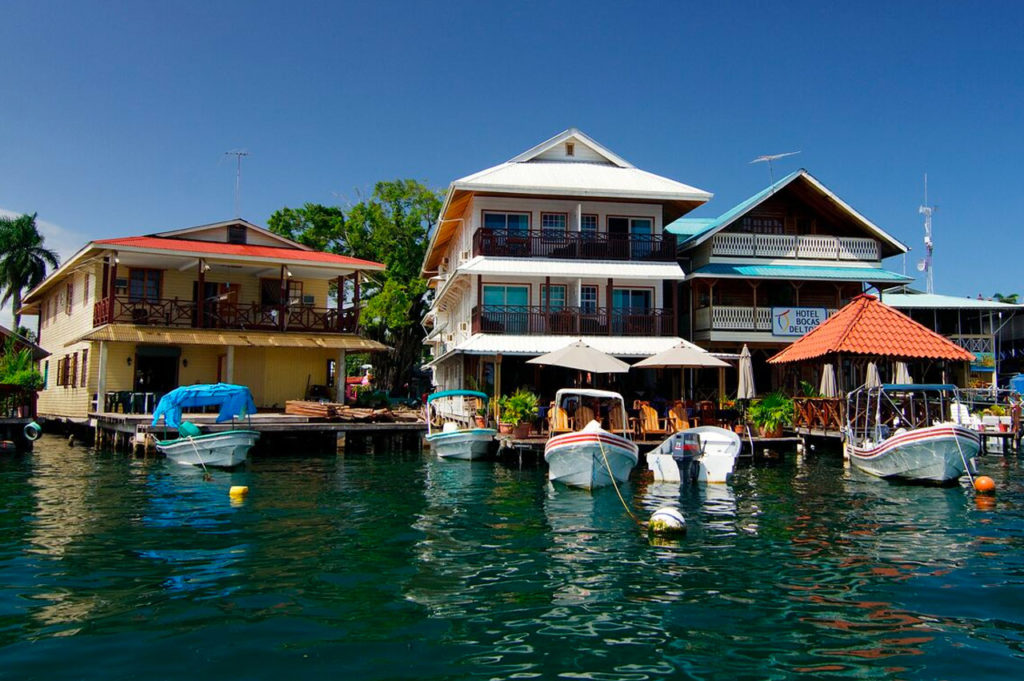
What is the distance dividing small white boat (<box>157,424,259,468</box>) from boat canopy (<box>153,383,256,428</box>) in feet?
4.29

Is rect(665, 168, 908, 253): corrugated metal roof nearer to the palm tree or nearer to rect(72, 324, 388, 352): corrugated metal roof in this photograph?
rect(72, 324, 388, 352): corrugated metal roof

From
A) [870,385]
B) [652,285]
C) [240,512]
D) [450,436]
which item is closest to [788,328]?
[652,285]

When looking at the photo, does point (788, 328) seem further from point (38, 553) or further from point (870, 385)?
point (38, 553)

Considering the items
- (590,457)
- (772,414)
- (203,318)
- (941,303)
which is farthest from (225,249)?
(941,303)

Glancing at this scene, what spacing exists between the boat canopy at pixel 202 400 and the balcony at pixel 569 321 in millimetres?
9057

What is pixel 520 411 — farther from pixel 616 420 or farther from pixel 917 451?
pixel 917 451

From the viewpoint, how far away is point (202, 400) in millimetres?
→ 23047

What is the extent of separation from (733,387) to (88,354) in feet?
85.9

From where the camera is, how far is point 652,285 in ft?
101

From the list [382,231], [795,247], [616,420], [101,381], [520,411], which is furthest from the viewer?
[382,231]

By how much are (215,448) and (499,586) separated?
556 inches

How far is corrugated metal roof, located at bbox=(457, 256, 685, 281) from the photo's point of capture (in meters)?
28.5

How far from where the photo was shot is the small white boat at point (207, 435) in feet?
69.9

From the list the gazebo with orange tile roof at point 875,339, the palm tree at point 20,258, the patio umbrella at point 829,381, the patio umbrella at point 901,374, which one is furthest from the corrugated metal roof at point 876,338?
the palm tree at point 20,258
